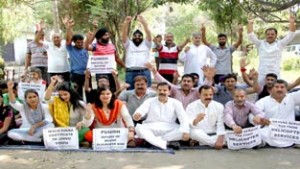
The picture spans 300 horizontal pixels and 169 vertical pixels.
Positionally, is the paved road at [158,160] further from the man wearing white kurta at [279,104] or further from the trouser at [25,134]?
the man wearing white kurta at [279,104]

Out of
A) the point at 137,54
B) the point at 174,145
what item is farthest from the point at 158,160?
the point at 137,54

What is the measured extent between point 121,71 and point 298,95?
38.6ft

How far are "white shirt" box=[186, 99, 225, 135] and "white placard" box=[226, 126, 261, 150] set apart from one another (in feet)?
0.96

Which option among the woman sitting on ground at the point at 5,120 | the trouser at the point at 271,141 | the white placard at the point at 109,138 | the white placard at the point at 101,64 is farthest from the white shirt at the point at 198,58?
the woman sitting on ground at the point at 5,120

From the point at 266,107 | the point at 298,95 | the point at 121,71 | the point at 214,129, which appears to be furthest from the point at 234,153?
the point at 121,71

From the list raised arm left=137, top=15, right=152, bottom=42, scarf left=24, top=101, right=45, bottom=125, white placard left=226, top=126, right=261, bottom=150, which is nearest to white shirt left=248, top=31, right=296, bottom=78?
A: raised arm left=137, top=15, right=152, bottom=42

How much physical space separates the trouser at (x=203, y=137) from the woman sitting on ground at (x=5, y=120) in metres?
2.70

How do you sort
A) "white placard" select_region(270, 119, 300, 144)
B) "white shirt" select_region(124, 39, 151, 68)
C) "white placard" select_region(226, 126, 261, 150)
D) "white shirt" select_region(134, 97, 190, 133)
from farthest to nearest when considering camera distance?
1. "white shirt" select_region(124, 39, 151, 68)
2. "white shirt" select_region(134, 97, 190, 133)
3. "white placard" select_region(270, 119, 300, 144)
4. "white placard" select_region(226, 126, 261, 150)

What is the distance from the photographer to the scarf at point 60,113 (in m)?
6.00

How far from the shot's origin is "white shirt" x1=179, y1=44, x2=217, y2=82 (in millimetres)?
7841

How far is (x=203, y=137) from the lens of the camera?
5855 mm

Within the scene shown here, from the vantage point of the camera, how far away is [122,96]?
673 cm

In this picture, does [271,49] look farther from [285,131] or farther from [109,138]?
[109,138]

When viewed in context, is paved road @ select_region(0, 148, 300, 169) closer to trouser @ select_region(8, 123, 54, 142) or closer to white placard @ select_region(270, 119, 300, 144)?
white placard @ select_region(270, 119, 300, 144)
